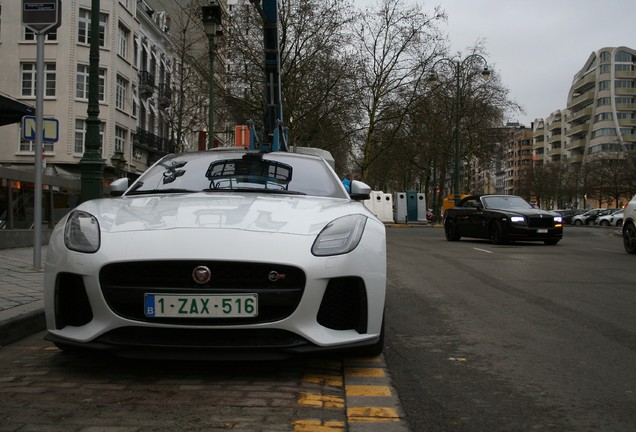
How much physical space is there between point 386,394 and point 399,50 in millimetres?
40756

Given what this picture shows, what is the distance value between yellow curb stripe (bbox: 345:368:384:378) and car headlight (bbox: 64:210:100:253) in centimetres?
159

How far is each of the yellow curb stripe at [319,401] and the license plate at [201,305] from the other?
492 millimetres

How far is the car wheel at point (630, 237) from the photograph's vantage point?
13211 mm

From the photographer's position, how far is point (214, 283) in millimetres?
3287

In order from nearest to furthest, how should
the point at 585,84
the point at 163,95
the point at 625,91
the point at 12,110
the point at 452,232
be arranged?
the point at 12,110
the point at 452,232
the point at 163,95
the point at 625,91
the point at 585,84

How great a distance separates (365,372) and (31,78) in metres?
36.5

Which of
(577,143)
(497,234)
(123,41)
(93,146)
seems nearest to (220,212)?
(93,146)

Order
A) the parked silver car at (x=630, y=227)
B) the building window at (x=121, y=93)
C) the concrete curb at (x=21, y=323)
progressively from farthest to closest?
the building window at (x=121, y=93) < the parked silver car at (x=630, y=227) < the concrete curb at (x=21, y=323)

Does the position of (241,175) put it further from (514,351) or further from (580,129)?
(580,129)

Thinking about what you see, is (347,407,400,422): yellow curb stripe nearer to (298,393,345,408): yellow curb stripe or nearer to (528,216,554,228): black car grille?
(298,393,345,408): yellow curb stripe

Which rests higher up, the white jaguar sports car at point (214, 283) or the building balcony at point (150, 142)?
the building balcony at point (150, 142)

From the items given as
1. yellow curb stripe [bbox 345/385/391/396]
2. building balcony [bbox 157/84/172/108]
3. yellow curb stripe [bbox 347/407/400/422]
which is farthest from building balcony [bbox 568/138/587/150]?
yellow curb stripe [bbox 347/407/400/422]

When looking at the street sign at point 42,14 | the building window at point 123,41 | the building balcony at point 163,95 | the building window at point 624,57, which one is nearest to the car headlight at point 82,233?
the street sign at point 42,14

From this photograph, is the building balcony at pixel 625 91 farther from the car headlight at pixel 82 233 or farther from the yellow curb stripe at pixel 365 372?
the car headlight at pixel 82 233
